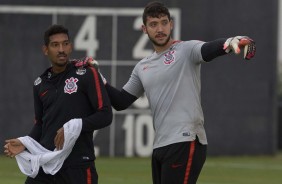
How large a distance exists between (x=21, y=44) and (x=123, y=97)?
46.1ft

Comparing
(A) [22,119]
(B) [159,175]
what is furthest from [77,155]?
(A) [22,119]

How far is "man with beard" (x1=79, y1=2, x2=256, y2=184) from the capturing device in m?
7.40

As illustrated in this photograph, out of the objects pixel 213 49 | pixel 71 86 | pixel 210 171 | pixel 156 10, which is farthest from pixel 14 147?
pixel 210 171

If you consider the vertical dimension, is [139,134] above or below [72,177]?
below

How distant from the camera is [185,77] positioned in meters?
7.48

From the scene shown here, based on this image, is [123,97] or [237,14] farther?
[237,14]

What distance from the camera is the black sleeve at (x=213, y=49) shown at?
23.4 feet

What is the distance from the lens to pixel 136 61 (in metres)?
21.7

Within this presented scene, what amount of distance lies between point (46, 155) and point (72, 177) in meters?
0.28

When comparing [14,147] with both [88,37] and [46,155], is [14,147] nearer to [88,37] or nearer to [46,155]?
[46,155]

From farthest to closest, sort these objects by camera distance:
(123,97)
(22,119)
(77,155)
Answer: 1. (22,119)
2. (123,97)
3. (77,155)

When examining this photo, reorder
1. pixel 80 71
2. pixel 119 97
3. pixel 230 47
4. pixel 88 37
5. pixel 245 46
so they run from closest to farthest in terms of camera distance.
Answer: pixel 245 46, pixel 230 47, pixel 80 71, pixel 119 97, pixel 88 37

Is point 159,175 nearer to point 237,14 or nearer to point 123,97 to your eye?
point 123,97

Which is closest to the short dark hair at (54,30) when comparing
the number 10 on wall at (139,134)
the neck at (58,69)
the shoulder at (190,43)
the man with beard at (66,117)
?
the man with beard at (66,117)
